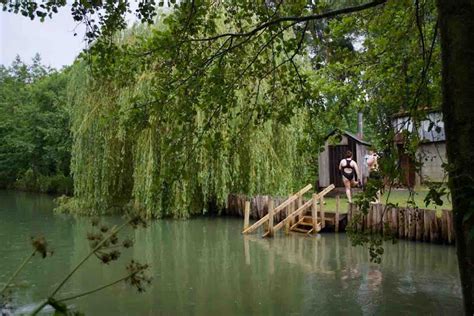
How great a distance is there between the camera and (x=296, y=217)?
1516 centimetres

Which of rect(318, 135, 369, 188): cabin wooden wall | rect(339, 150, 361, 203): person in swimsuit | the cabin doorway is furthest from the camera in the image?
the cabin doorway

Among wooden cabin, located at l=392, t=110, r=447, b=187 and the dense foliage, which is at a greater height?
the dense foliage

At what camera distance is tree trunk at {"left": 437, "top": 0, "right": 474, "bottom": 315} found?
2.28 meters

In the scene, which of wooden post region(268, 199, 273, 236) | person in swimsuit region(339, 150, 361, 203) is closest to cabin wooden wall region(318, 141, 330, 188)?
person in swimsuit region(339, 150, 361, 203)

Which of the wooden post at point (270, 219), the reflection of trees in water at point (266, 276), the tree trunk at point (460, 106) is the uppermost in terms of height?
the tree trunk at point (460, 106)

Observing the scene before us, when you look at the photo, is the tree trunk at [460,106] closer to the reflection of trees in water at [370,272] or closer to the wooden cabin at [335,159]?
the reflection of trees in water at [370,272]

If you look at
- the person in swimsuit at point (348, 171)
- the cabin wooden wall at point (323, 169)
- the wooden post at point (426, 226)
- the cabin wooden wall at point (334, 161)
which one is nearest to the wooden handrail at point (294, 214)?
the person in swimsuit at point (348, 171)

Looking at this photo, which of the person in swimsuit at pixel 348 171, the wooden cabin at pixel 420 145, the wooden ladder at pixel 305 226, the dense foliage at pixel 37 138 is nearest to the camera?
the wooden cabin at pixel 420 145

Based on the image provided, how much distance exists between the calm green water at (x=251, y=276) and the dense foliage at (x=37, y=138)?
19.6 meters

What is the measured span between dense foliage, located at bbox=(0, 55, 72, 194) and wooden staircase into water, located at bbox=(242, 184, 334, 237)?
18.6 m

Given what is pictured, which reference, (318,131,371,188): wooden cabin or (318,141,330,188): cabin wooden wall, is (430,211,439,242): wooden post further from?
(318,141,330,188): cabin wooden wall

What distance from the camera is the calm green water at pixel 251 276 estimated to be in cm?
729

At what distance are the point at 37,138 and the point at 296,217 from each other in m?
25.3

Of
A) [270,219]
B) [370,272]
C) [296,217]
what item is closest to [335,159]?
[296,217]
